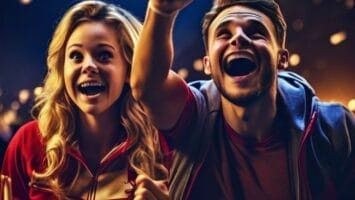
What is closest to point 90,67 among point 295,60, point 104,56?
point 104,56

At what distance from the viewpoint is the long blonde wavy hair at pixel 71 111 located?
5.91 ft

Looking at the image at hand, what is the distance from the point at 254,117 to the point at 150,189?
383mm

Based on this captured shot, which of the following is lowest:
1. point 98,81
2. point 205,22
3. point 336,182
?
point 336,182

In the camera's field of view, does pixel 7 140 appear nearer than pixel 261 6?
No

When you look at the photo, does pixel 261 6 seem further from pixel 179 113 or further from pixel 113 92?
pixel 113 92

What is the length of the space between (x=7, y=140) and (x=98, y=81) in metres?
0.38

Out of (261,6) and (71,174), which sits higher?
(261,6)

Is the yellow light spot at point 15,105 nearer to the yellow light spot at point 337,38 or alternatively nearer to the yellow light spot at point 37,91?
the yellow light spot at point 37,91

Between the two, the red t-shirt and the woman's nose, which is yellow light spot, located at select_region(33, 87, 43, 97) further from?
the red t-shirt

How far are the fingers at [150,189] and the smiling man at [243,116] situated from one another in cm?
3

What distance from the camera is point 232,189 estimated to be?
1.72 metres

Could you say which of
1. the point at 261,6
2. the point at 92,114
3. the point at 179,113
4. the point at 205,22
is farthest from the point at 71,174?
the point at 261,6

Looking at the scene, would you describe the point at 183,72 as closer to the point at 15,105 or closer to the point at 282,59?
the point at 282,59

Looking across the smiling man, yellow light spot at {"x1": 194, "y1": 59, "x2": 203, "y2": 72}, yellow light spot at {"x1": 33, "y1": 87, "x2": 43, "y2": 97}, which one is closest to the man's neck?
the smiling man
